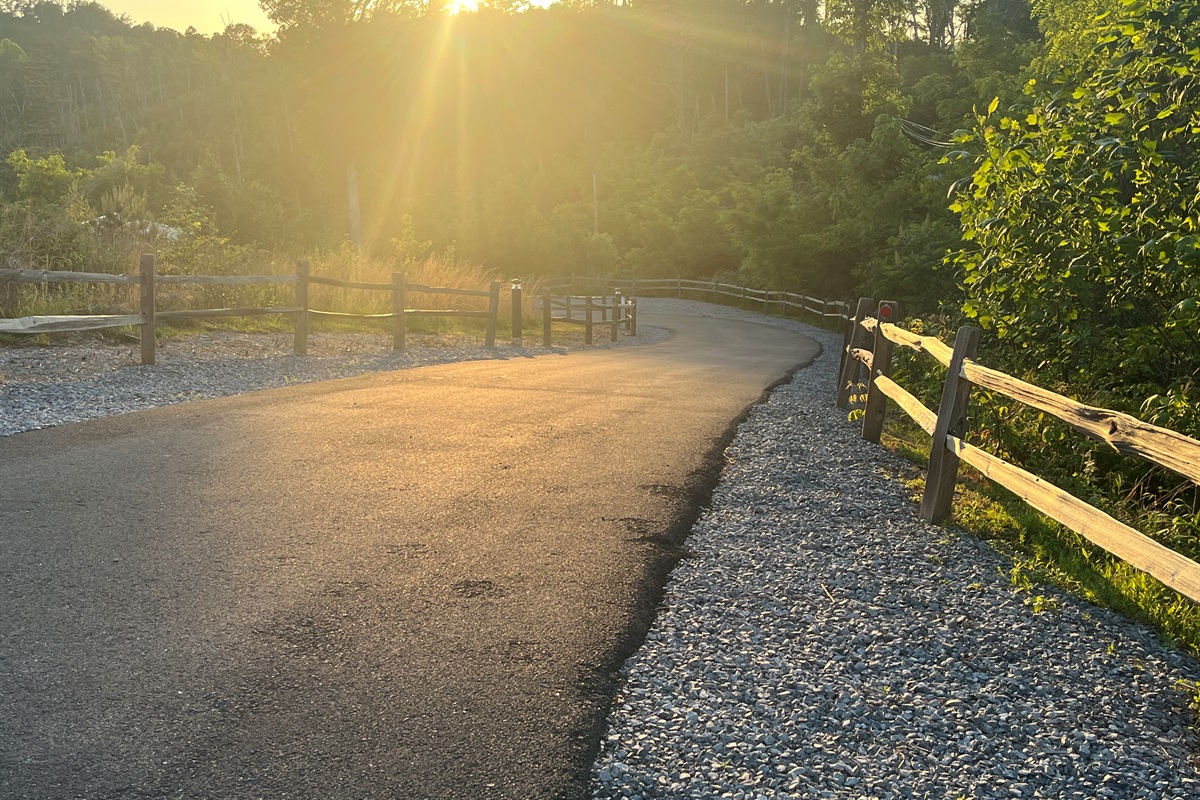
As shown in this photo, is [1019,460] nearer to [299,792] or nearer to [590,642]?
[590,642]

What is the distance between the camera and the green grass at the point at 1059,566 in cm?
498

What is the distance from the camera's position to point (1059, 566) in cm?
579

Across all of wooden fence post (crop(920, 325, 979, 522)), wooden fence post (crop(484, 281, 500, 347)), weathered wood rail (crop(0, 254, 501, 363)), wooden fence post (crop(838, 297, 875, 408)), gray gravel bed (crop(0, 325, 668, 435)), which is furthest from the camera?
wooden fence post (crop(484, 281, 500, 347))

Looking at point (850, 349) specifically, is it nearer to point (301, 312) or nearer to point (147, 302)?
point (301, 312)

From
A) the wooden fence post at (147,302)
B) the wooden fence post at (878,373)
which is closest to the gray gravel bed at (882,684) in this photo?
the wooden fence post at (878,373)

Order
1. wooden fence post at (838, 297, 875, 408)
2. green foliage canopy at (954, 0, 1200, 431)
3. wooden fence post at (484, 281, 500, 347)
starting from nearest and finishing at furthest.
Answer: green foliage canopy at (954, 0, 1200, 431) < wooden fence post at (838, 297, 875, 408) < wooden fence post at (484, 281, 500, 347)

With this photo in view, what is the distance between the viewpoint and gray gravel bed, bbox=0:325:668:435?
9.32m

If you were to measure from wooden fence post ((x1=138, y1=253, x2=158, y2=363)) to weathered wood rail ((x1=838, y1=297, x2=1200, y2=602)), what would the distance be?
29.4 feet

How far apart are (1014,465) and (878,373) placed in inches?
113

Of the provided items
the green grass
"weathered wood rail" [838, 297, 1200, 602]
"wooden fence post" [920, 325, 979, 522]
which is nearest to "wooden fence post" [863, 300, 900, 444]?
"weathered wood rail" [838, 297, 1200, 602]

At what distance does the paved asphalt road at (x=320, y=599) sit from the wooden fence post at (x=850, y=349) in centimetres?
347

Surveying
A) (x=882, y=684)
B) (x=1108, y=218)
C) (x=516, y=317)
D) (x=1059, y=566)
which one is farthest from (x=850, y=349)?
(x=516, y=317)

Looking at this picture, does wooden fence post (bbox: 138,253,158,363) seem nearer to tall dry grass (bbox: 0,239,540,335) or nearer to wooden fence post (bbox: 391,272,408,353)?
tall dry grass (bbox: 0,239,540,335)

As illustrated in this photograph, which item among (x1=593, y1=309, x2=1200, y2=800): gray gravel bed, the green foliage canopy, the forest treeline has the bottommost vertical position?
(x1=593, y1=309, x2=1200, y2=800): gray gravel bed
